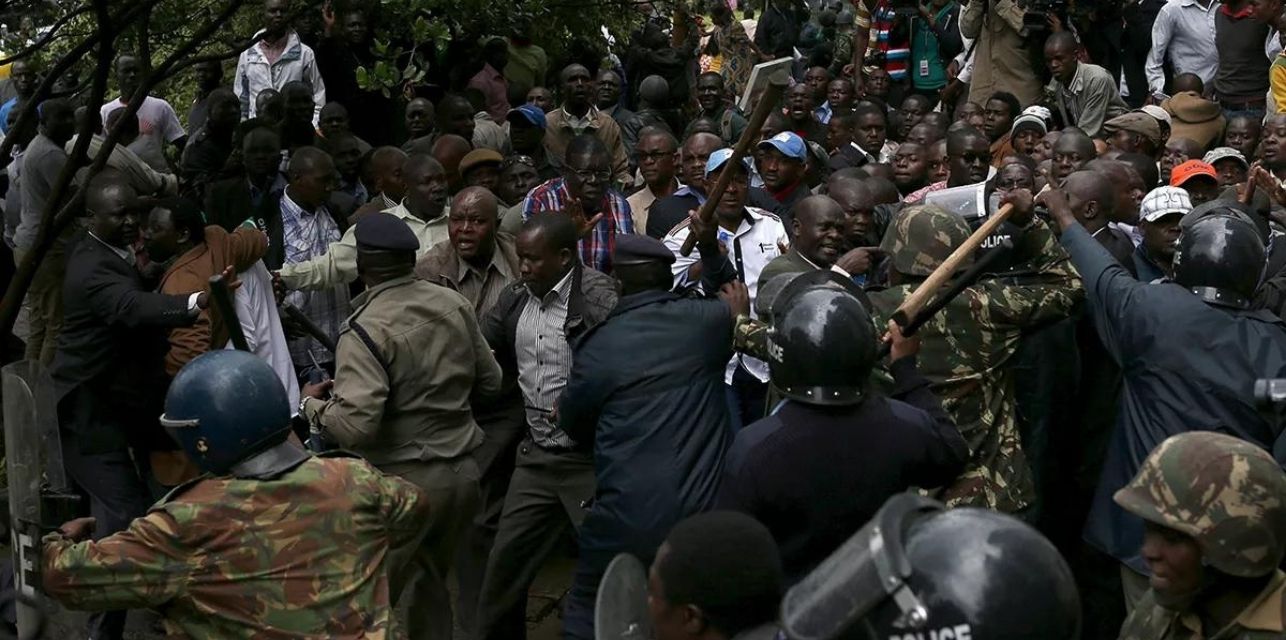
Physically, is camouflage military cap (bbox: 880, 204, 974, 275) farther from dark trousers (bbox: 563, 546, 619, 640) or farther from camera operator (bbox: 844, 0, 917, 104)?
camera operator (bbox: 844, 0, 917, 104)

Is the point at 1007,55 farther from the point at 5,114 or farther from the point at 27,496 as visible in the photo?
the point at 27,496

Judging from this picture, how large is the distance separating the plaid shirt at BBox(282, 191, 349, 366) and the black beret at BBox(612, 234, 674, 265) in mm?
2667

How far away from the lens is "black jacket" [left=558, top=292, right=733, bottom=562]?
6207mm

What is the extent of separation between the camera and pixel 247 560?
4406mm

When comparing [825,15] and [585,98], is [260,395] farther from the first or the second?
[825,15]

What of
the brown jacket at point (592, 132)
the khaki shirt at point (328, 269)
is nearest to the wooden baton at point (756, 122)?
the khaki shirt at point (328, 269)

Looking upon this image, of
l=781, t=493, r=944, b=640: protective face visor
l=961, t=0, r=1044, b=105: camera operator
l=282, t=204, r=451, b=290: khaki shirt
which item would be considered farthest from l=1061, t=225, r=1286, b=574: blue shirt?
l=961, t=0, r=1044, b=105: camera operator

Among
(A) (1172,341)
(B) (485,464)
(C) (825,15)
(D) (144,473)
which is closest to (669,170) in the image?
(B) (485,464)

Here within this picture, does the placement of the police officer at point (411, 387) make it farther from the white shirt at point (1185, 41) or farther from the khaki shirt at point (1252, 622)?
the white shirt at point (1185, 41)

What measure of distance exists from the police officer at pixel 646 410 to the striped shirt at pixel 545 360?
72cm

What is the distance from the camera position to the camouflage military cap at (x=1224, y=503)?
3.79 meters

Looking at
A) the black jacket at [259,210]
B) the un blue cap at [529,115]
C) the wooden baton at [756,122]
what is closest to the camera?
the wooden baton at [756,122]

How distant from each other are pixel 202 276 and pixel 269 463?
3426mm

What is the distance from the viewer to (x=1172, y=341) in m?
5.70
